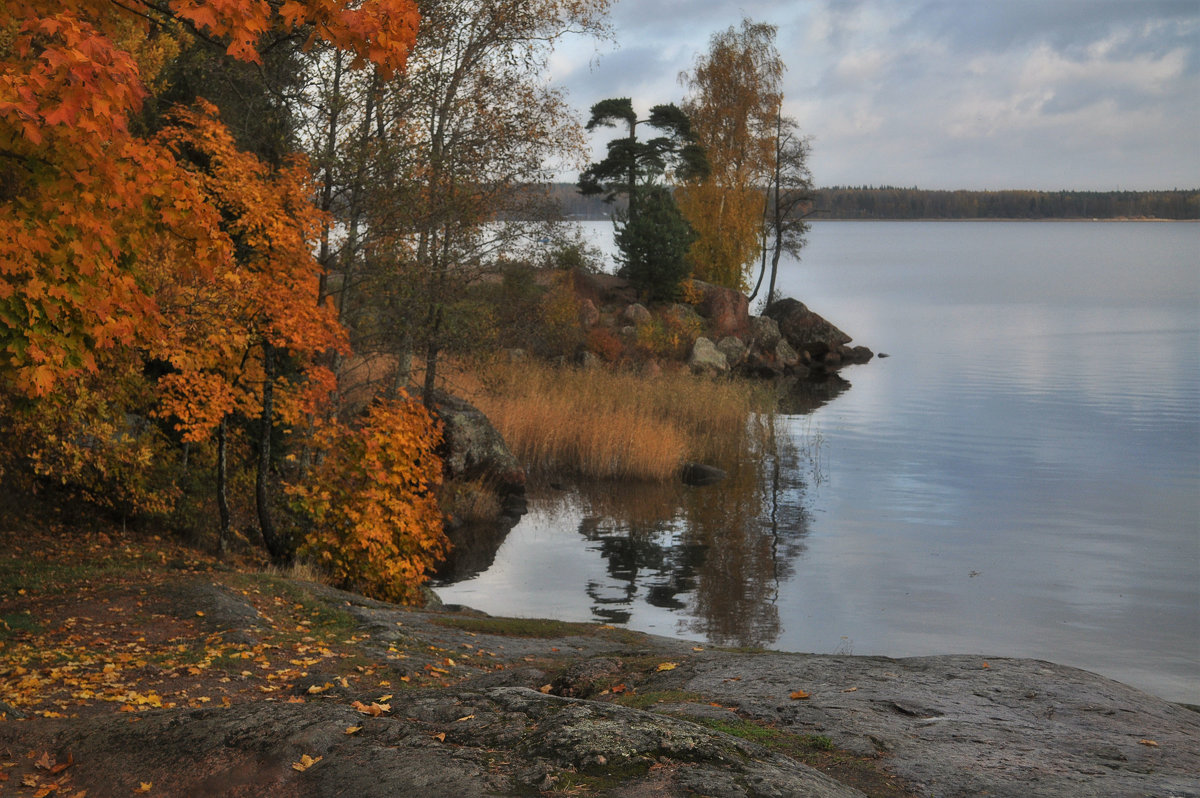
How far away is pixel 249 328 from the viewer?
11516mm

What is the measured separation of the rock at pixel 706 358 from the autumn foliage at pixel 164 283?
816 inches

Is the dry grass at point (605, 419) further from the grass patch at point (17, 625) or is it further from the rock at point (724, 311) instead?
the rock at point (724, 311)

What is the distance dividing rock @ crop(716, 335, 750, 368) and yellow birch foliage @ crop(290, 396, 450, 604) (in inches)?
1062

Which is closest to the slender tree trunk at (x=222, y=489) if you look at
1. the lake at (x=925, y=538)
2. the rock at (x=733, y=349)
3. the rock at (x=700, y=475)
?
the lake at (x=925, y=538)

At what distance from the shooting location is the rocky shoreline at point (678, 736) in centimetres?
385

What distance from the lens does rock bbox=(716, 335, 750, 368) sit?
128 ft

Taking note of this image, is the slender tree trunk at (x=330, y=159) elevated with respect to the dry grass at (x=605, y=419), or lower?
elevated

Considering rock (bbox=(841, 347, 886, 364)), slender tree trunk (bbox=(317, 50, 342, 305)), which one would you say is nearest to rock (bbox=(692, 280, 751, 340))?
rock (bbox=(841, 347, 886, 364))

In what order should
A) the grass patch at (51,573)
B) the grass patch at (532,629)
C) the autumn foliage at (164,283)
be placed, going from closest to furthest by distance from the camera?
1. the autumn foliage at (164,283)
2. the grass patch at (51,573)
3. the grass patch at (532,629)

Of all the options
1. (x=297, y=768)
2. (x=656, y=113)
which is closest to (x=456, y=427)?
(x=297, y=768)

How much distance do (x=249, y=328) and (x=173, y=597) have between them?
378 cm

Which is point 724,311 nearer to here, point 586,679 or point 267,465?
point 267,465

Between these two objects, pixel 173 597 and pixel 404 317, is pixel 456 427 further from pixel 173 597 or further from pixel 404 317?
pixel 173 597

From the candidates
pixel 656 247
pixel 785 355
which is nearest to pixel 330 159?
pixel 656 247
